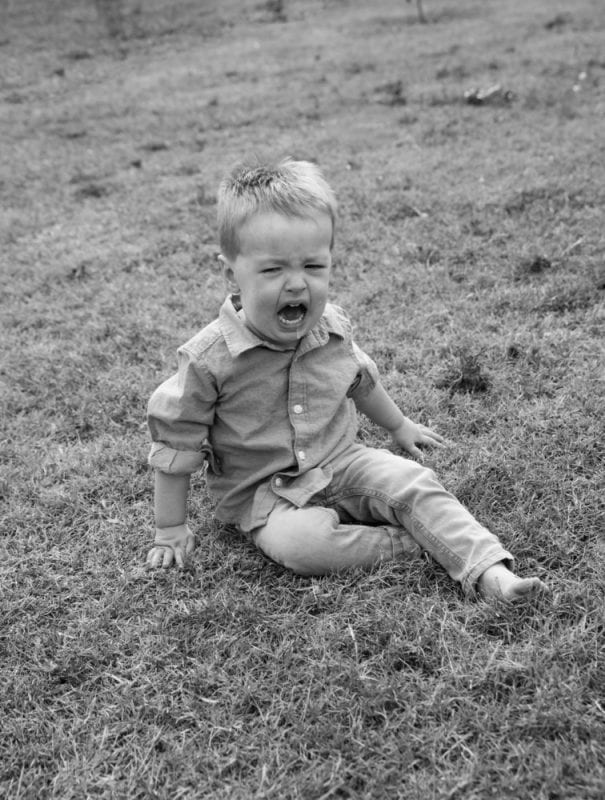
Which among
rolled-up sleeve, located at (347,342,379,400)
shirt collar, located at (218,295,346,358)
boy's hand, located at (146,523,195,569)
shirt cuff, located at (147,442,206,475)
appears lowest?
boy's hand, located at (146,523,195,569)

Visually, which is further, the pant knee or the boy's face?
the pant knee

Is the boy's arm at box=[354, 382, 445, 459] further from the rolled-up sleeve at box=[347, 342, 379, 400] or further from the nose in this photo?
the nose

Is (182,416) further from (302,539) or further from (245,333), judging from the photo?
(302,539)

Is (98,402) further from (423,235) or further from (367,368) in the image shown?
(423,235)

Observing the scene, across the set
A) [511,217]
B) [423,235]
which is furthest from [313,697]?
[511,217]

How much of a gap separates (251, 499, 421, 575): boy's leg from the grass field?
0.06m

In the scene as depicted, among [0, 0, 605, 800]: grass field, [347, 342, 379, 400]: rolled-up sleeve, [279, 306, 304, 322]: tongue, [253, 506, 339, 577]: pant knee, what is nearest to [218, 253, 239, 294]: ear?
[279, 306, 304, 322]: tongue

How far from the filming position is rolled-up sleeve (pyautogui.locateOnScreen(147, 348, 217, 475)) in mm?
2240

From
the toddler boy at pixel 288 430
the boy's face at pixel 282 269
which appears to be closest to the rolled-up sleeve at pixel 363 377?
the toddler boy at pixel 288 430

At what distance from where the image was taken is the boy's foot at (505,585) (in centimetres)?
202

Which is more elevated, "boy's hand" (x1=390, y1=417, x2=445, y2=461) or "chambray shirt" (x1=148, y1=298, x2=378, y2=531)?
"chambray shirt" (x1=148, y1=298, x2=378, y2=531)

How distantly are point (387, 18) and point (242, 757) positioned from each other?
15.9 metres

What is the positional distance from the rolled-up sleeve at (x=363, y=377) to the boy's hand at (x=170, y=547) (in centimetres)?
77

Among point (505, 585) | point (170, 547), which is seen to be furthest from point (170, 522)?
point (505, 585)
